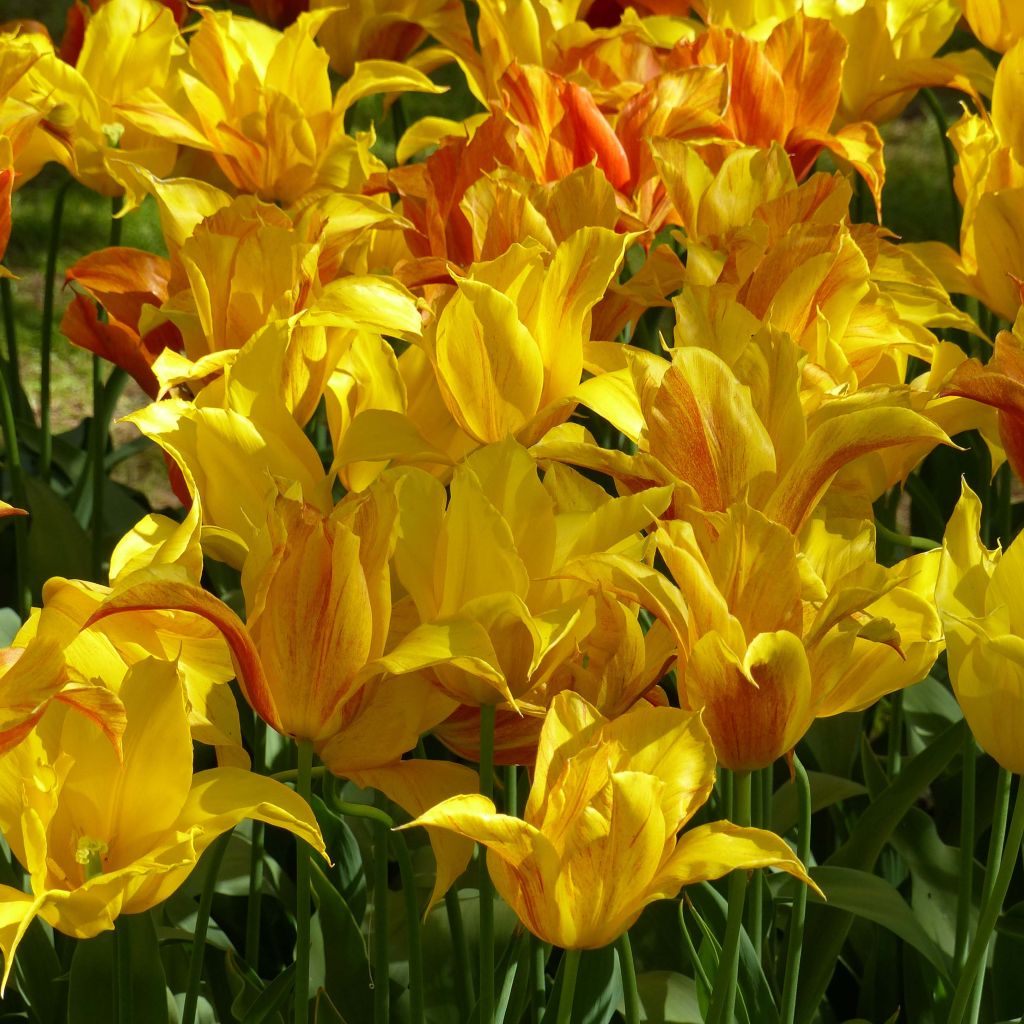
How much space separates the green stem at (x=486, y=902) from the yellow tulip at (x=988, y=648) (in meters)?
0.24

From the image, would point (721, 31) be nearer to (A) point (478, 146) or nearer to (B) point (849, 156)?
(B) point (849, 156)

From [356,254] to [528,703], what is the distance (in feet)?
1.66

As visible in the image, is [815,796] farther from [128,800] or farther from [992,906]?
[128,800]

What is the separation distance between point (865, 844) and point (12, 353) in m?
1.22

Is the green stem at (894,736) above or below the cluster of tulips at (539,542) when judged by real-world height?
below

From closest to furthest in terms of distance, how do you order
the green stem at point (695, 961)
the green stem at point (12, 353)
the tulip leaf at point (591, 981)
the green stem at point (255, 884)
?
the green stem at point (695, 961) < the tulip leaf at point (591, 981) < the green stem at point (255, 884) < the green stem at point (12, 353)

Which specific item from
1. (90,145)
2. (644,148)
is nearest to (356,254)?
(644,148)

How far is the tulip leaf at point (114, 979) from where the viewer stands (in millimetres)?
954

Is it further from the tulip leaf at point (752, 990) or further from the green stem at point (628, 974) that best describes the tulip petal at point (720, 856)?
the tulip leaf at point (752, 990)

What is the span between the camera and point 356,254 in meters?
1.16

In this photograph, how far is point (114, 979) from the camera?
0.94 meters

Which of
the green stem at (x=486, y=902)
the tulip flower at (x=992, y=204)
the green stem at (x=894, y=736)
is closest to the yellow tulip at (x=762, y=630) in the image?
the green stem at (x=486, y=902)

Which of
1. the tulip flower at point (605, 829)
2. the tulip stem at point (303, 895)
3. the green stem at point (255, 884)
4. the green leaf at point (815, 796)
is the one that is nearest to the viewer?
the tulip flower at point (605, 829)

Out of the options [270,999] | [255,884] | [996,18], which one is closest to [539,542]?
[270,999]
